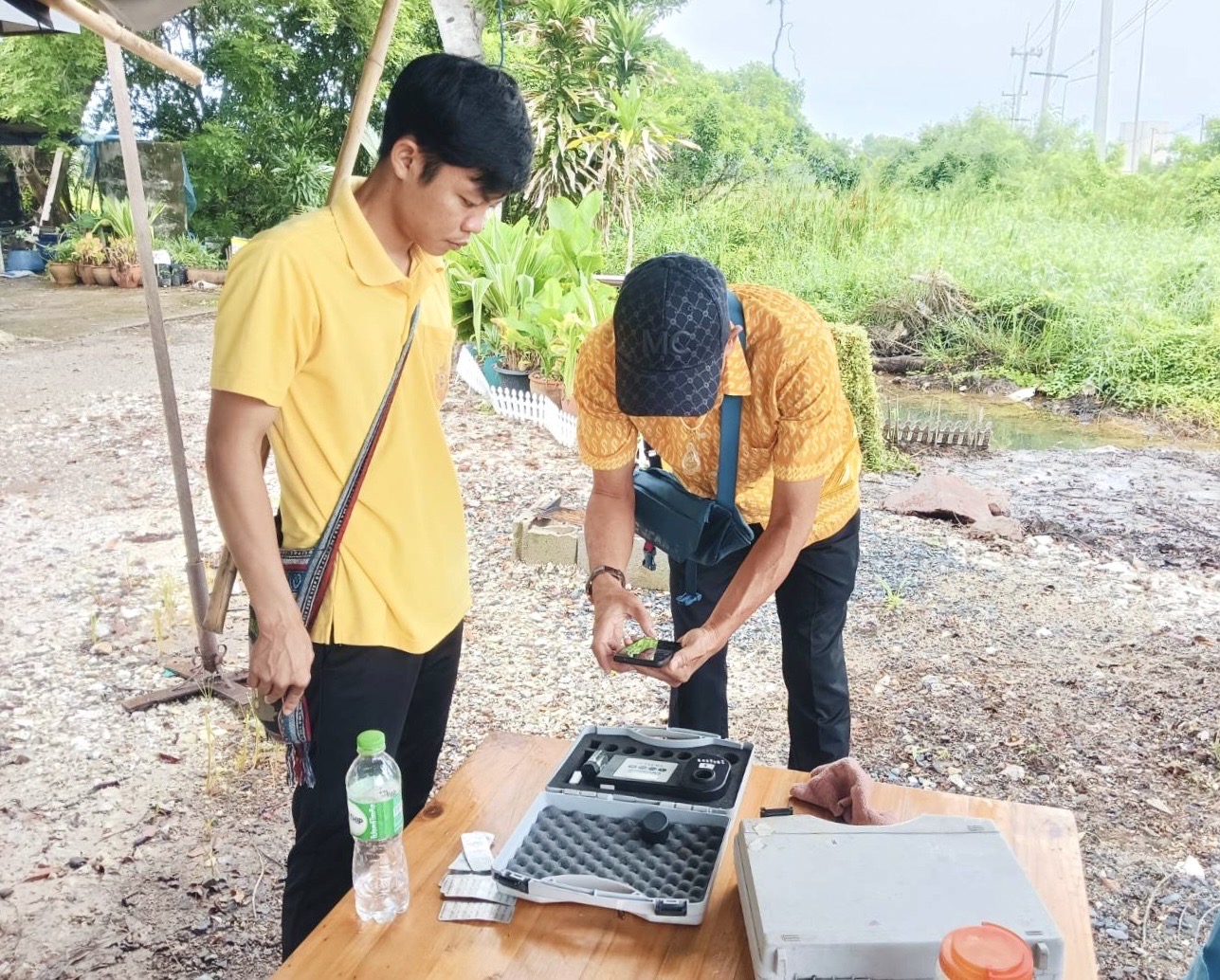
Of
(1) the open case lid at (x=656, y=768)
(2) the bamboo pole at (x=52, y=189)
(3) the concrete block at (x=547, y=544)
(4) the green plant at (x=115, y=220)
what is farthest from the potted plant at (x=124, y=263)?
(1) the open case lid at (x=656, y=768)

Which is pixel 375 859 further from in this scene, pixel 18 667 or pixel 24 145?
pixel 24 145

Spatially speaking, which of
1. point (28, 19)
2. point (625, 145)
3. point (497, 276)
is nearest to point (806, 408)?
point (28, 19)

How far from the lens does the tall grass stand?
935cm

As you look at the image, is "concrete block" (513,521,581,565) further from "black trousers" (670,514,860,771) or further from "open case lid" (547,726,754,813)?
"open case lid" (547,726,754,813)

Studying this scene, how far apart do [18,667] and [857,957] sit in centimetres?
347

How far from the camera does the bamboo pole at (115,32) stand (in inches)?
97.0

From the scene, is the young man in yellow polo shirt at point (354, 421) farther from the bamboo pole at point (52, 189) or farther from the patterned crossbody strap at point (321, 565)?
the bamboo pole at point (52, 189)

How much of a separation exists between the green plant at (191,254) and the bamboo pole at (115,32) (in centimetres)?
1270

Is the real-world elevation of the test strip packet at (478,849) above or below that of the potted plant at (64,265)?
below

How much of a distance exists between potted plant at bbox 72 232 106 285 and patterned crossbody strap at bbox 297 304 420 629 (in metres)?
14.1

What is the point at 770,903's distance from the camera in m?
1.22

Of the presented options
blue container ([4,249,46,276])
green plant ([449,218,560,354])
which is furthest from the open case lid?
blue container ([4,249,46,276])

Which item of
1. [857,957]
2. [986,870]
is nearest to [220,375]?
[857,957]

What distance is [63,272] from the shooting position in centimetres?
1380
